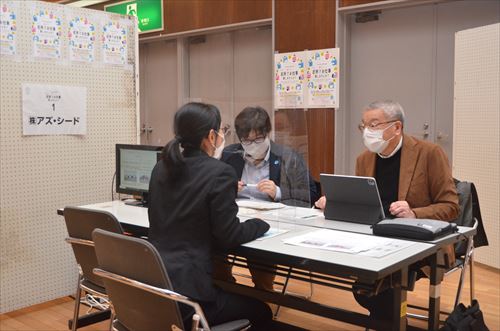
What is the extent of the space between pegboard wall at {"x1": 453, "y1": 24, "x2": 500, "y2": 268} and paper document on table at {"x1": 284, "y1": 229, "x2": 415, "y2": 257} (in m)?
2.40

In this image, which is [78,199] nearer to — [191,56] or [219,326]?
[219,326]

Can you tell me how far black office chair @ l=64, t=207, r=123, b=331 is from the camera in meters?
2.40

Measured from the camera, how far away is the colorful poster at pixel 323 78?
207 inches

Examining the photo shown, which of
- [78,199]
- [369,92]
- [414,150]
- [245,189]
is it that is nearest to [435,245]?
[414,150]

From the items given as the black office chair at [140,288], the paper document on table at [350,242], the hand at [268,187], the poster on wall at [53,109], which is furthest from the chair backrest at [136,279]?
the poster on wall at [53,109]

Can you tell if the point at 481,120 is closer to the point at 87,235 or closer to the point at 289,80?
the point at 289,80

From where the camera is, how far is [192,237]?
2061 millimetres

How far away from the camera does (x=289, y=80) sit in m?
5.62

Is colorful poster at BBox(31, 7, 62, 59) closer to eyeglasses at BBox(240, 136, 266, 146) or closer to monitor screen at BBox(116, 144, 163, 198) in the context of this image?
monitor screen at BBox(116, 144, 163, 198)

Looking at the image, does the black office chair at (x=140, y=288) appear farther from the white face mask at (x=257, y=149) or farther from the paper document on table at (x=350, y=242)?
the white face mask at (x=257, y=149)

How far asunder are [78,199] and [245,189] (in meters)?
1.24

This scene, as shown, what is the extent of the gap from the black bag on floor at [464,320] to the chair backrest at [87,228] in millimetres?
1444

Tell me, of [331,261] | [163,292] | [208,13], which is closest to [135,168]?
[163,292]

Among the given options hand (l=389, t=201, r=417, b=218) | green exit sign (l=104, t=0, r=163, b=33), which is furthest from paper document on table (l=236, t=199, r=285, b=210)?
green exit sign (l=104, t=0, r=163, b=33)
